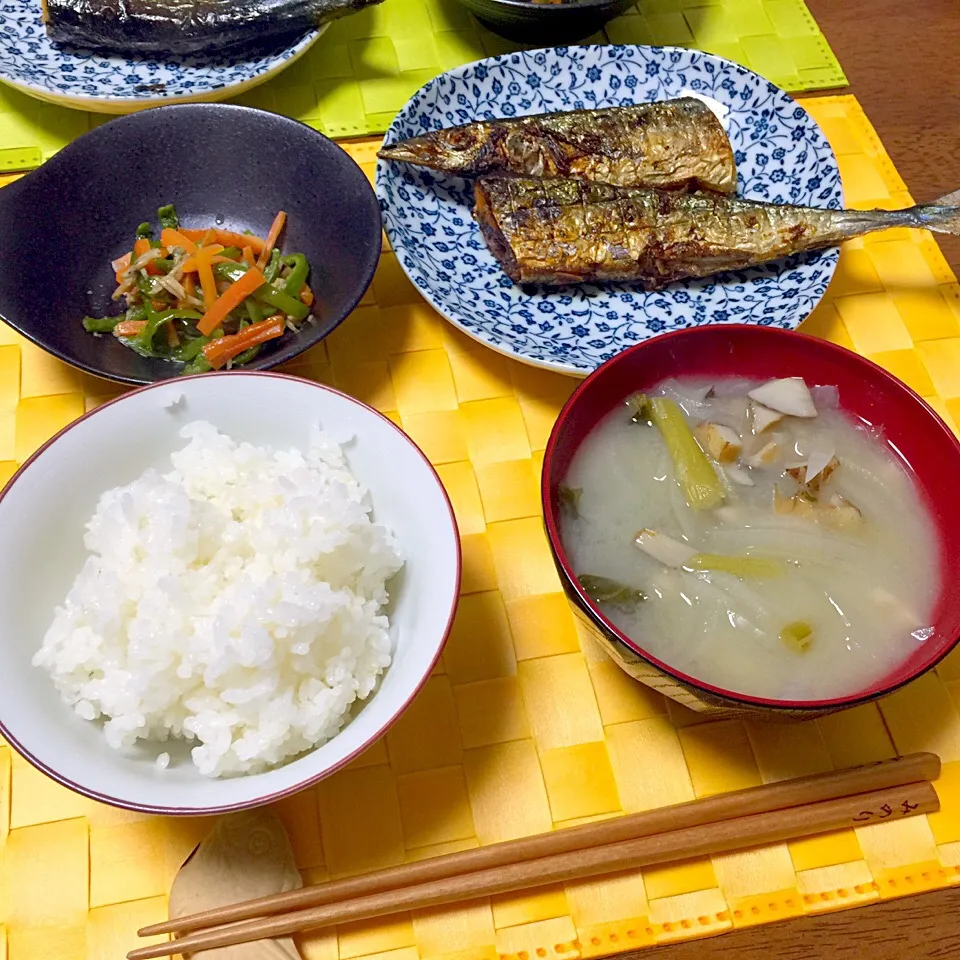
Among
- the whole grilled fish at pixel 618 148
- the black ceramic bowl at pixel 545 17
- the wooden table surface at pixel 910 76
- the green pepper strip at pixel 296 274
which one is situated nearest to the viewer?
the green pepper strip at pixel 296 274

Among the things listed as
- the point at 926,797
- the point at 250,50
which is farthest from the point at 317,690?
the point at 250,50

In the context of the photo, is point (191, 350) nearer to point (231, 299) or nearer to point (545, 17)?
point (231, 299)

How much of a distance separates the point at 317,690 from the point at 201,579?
9.2 inches

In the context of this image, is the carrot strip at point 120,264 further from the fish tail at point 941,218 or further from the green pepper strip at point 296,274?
the fish tail at point 941,218

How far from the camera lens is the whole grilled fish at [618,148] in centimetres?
201

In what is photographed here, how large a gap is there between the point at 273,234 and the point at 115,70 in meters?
0.73

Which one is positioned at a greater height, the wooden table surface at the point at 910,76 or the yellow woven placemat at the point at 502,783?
the wooden table surface at the point at 910,76

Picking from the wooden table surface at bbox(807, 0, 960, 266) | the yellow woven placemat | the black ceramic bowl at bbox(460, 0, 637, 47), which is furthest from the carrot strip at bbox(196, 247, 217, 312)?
the wooden table surface at bbox(807, 0, 960, 266)

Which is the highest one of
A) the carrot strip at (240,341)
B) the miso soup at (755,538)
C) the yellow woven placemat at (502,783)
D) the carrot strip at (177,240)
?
the carrot strip at (177,240)

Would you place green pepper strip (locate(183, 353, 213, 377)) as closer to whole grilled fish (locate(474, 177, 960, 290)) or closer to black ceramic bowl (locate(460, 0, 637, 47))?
whole grilled fish (locate(474, 177, 960, 290))

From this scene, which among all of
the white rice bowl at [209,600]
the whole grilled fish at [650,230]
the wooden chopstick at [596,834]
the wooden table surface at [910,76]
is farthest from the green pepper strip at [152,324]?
the wooden table surface at [910,76]

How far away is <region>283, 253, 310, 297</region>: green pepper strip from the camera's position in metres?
1.76

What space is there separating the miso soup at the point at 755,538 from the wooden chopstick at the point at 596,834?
18cm

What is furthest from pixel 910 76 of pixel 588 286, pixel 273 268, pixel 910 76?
pixel 273 268
